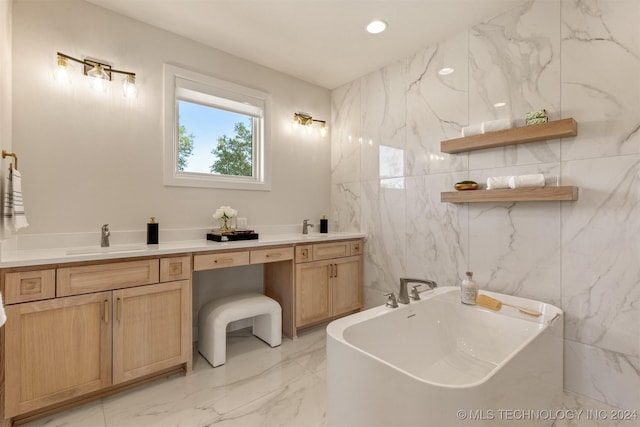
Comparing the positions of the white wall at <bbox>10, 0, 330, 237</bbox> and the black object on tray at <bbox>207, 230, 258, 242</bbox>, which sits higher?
the white wall at <bbox>10, 0, 330, 237</bbox>

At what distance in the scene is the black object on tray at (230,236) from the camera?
7.97ft

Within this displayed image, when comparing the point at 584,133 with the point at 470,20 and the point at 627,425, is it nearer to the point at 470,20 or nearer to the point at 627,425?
the point at 470,20

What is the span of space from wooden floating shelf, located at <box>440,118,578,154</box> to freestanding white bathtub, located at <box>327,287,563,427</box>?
1.10 meters

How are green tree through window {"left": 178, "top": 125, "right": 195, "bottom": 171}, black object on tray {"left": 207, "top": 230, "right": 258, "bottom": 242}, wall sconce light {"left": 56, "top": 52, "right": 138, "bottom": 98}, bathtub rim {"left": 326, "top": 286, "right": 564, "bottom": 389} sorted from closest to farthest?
bathtub rim {"left": 326, "top": 286, "right": 564, "bottom": 389} < wall sconce light {"left": 56, "top": 52, "right": 138, "bottom": 98} < black object on tray {"left": 207, "top": 230, "right": 258, "bottom": 242} < green tree through window {"left": 178, "top": 125, "right": 195, "bottom": 171}

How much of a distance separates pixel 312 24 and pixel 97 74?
1.64 meters

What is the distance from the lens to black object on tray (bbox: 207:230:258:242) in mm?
2430

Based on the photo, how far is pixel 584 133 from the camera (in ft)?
6.15

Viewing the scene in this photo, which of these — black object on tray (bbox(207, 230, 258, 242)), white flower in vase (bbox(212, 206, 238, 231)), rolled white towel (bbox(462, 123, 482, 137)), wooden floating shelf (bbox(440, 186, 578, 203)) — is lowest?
black object on tray (bbox(207, 230, 258, 242))

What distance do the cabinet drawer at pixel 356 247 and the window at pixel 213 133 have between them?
1087mm

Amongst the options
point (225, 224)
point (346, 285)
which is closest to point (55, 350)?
point (225, 224)

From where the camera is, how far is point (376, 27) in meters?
2.42

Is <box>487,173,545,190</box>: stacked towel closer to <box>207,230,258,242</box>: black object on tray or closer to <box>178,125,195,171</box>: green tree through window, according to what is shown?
<box>207,230,258,242</box>: black object on tray

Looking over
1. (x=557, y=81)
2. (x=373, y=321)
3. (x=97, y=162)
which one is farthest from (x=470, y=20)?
(x=97, y=162)

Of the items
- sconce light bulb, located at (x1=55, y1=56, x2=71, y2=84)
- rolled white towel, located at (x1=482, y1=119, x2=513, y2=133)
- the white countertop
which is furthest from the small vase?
rolled white towel, located at (x1=482, y1=119, x2=513, y2=133)
